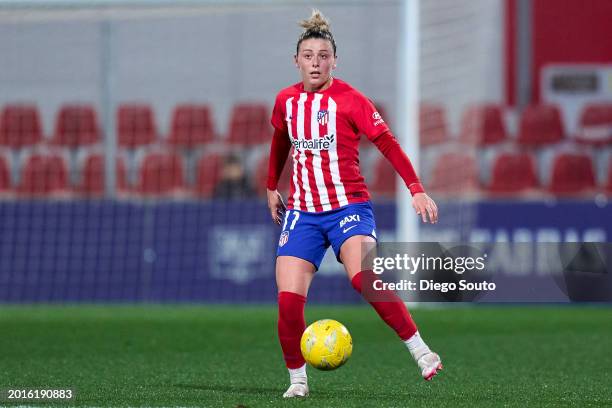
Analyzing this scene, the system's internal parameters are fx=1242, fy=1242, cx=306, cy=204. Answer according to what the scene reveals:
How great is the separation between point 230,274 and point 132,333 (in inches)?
127

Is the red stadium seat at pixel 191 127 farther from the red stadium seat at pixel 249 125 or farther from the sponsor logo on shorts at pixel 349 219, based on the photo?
the sponsor logo on shorts at pixel 349 219

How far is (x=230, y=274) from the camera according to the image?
1271 centimetres

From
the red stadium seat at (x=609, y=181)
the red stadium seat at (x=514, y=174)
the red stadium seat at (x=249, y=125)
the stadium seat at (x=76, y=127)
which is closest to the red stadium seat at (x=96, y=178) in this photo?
the stadium seat at (x=76, y=127)

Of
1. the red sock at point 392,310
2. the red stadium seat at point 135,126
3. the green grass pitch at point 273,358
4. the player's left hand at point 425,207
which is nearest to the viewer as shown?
the player's left hand at point 425,207

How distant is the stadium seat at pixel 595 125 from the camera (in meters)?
15.9

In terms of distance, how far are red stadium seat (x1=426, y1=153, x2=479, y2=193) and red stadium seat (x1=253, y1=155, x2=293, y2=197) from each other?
1.48 metres

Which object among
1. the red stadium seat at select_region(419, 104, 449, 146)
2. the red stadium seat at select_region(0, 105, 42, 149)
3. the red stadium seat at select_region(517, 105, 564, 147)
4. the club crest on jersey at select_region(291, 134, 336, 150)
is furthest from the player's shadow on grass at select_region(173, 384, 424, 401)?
the red stadium seat at select_region(517, 105, 564, 147)

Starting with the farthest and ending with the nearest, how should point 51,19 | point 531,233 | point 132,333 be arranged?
point 51,19 < point 531,233 < point 132,333

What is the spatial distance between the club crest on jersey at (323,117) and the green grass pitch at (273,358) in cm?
130

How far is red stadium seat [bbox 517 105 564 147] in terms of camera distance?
51.5 feet

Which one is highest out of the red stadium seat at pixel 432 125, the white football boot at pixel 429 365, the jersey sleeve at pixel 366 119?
the red stadium seat at pixel 432 125

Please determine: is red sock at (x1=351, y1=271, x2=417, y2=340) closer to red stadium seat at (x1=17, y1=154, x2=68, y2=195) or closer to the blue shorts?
the blue shorts

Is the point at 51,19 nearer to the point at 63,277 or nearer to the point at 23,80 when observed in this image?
the point at 23,80

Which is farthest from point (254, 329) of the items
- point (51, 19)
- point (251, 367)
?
point (51, 19)
